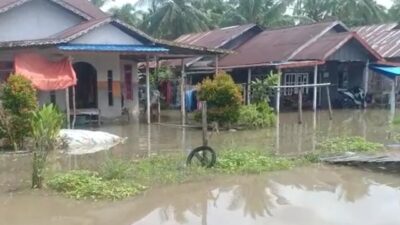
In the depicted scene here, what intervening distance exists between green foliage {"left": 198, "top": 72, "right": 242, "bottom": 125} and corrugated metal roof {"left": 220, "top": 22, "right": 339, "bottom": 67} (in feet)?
23.6

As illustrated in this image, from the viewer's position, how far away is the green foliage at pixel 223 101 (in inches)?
714

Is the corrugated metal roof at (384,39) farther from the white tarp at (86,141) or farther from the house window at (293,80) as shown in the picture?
the white tarp at (86,141)

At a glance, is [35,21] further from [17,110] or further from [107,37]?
[17,110]

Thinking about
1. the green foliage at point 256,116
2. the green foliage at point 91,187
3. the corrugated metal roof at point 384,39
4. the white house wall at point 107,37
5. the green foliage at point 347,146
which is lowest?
the green foliage at point 91,187

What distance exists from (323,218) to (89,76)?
15239 mm

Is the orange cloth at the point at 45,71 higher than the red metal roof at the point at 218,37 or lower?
lower

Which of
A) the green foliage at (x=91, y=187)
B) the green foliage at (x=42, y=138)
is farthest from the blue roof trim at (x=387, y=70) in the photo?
Result: the green foliage at (x=42, y=138)

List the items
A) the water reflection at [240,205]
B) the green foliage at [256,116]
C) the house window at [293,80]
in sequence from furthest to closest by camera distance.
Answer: the house window at [293,80] → the green foliage at [256,116] → the water reflection at [240,205]

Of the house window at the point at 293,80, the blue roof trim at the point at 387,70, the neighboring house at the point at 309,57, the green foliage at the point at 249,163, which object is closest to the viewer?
the green foliage at the point at 249,163

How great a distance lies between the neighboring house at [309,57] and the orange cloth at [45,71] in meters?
9.33

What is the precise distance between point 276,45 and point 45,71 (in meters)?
12.8

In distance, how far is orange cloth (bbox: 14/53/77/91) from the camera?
1773 centimetres

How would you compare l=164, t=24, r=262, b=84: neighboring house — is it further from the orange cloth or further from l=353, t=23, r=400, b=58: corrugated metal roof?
the orange cloth

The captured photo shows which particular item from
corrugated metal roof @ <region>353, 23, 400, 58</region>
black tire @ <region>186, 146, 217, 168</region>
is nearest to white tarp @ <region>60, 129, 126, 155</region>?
black tire @ <region>186, 146, 217, 168</region>
